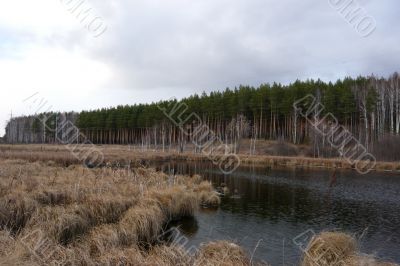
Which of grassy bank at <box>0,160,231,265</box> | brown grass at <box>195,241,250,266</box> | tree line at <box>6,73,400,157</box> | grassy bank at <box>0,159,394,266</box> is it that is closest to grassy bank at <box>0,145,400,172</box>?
tree line at <box>6,73,400,157</box>

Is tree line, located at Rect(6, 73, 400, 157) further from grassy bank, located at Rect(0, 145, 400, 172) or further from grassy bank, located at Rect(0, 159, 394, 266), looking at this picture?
grassy bank, located at Rect(0, 159, 394, 266)

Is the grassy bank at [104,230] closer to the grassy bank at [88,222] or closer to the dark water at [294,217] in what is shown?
the grassy bank at [88,222]

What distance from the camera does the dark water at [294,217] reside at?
554 inches

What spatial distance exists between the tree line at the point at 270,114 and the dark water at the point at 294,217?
1293 inches

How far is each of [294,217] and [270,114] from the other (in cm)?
6310

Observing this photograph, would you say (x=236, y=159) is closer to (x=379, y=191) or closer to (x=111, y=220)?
(x=379, y=191)

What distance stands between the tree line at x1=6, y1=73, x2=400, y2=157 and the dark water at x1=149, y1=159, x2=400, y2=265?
32.9 m

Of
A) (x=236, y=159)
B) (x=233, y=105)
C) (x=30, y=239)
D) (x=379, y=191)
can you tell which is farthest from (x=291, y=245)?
(x=233, y=105)

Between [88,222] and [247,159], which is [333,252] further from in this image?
[247,159]

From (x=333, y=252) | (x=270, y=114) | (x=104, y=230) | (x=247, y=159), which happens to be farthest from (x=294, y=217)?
(x=270, y=114)

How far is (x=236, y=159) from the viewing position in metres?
59.4

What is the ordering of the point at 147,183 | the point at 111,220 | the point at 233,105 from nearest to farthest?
1. the point at 111,220
2. the point at 147,183
3. the point at 233,105

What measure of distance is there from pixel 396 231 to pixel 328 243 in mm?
8149

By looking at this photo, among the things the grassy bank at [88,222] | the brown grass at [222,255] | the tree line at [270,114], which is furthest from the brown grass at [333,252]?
the tree line at [270,114]
